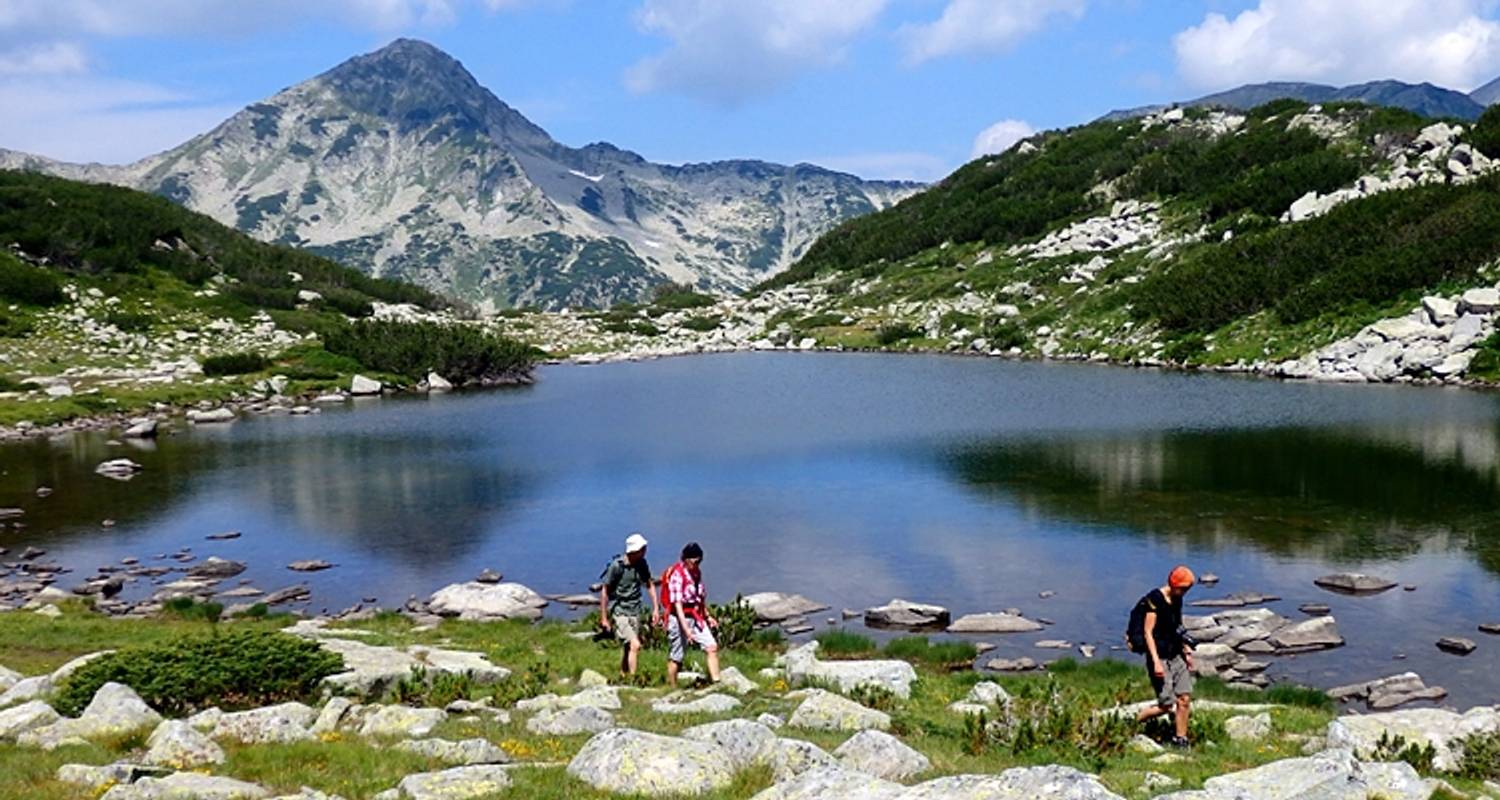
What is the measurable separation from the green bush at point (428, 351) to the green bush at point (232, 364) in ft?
31.5

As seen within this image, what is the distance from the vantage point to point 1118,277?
133375 millimetres

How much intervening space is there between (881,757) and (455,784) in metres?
5.52

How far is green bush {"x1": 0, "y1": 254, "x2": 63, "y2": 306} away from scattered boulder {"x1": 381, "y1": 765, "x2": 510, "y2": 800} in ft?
385

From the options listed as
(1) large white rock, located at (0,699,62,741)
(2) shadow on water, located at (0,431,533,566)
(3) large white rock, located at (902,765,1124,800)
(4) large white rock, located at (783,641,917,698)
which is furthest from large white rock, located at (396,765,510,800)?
(2) shadow on water, located at (0,431,533,566)

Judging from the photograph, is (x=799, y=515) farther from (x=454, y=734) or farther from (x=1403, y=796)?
(x=1403, y=796)

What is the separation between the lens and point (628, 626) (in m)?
23.5

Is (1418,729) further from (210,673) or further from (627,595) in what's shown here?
(210,673)

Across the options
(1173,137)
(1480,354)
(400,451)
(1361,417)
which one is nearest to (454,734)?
(400,451)

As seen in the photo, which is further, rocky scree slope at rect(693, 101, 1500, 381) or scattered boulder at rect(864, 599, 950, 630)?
rocky scree slope at rect(693, 101, 1500, 381)

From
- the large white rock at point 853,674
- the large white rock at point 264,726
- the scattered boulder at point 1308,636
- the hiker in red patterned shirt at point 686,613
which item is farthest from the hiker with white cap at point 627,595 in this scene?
the scattered boulder at point 1308,636

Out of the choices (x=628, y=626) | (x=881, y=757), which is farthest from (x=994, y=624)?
(x=881, y=757)

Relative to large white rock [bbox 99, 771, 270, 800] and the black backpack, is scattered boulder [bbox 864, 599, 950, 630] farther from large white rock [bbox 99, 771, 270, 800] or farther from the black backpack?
large white rock [bbox 99, 771, 270, 800]

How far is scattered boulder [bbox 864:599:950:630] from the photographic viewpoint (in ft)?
107

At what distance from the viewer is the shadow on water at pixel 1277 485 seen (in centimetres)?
4056
